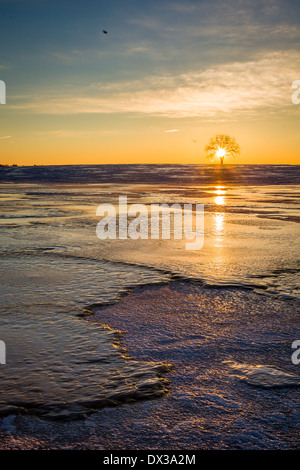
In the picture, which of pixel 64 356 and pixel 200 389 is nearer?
pixel 200 389

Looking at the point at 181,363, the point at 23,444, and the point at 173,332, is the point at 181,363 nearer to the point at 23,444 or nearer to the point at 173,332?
the point at 173,332

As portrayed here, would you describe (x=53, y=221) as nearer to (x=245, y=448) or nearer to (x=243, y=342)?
(x=243, y=342)

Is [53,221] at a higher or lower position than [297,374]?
higher

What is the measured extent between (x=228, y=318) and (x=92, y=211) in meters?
9.21

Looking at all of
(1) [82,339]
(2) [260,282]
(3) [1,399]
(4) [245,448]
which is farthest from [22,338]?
(2) [260,282]

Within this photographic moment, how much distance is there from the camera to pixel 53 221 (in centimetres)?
1033

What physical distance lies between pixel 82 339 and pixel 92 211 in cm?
945

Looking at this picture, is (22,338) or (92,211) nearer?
(22,338)

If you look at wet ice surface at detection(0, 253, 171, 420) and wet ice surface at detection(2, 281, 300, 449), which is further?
wet ice surface at detection(0, 253, 171, 420)

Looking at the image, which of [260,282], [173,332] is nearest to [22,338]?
[173,332]

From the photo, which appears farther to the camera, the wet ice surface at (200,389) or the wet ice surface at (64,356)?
the wet ice surface at (64,356)

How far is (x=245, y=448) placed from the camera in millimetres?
2111

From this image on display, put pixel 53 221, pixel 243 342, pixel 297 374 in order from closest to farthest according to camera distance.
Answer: pixel 297 374, pixel 243 342, pixel 53 221

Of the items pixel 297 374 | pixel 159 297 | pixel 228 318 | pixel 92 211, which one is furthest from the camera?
pixel 92 211
